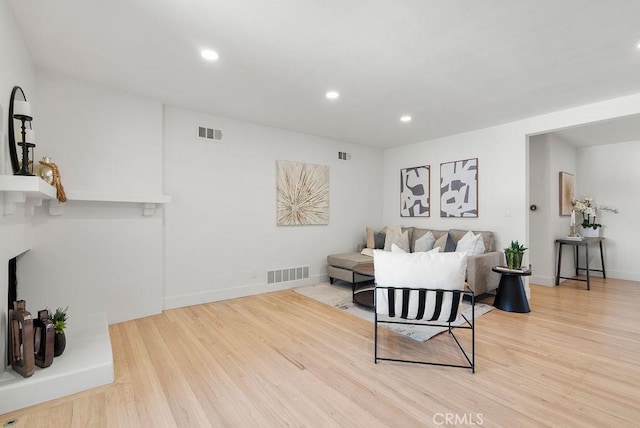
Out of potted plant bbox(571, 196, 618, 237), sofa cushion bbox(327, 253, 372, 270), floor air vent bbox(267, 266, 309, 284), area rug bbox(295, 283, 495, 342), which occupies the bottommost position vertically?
area rug bbox(295, 283, 495, 342)

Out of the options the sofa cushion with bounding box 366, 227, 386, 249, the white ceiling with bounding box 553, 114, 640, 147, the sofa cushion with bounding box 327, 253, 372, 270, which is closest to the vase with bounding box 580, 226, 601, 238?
the white ceiling with bounding box 553, 114, 640, 147

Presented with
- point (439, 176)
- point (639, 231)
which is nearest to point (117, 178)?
point (439, 176)

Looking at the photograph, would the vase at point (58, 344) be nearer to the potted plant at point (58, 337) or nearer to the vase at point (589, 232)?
the potted plant at point (58, 337)

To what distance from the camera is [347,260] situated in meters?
4.84

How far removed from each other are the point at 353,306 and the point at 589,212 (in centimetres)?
502

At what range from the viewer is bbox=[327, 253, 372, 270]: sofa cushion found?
4.73m

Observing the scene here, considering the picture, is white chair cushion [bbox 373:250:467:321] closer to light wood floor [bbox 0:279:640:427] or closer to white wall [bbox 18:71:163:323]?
light wood floor [bbox 0:279:640:427]

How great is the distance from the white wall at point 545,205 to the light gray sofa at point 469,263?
1.28 meters

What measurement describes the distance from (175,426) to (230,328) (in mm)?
1481

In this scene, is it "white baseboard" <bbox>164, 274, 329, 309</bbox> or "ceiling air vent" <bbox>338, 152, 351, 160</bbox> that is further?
"ceiling air vent" <bbox>338, 152, 351, 160</bbox>

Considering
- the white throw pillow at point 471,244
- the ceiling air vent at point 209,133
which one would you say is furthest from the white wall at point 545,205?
the ceiling air vent at point 209,133

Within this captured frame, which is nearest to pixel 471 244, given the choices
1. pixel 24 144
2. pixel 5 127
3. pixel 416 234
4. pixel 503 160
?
pixel 416 234

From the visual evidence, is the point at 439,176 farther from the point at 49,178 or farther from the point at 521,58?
the point at 49,178

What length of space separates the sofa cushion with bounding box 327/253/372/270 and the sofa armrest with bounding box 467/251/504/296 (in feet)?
4.76
